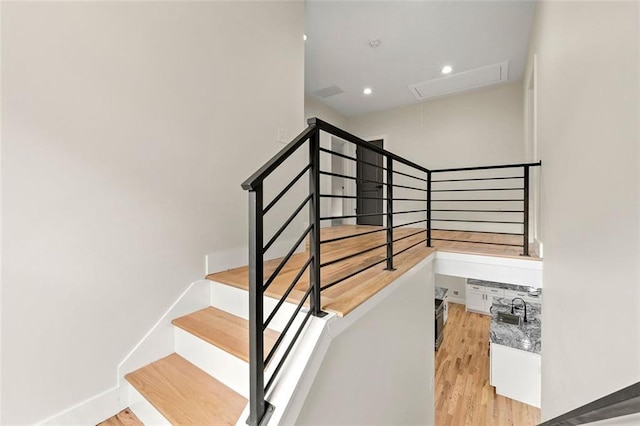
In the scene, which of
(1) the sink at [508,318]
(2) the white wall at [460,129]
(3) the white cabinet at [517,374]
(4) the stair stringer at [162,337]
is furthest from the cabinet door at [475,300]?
(4) the stair stringer at [162,337]

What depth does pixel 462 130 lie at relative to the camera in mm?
4816

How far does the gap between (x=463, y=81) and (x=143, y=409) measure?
5211 mm

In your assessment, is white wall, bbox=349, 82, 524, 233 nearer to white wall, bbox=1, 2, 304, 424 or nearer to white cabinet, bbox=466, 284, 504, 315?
white cabinet, bbox=466, 284, 504, 315

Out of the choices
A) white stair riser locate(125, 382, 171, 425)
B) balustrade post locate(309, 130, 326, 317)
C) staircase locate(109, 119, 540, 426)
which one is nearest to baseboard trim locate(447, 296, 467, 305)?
staircase locate(109, 119, 540, 426)

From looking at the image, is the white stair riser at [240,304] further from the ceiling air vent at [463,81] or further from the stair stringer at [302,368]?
the ceiling air vent at [463,81]

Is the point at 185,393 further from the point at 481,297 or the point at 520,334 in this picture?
the point at 481,297

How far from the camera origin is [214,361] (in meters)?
1.41

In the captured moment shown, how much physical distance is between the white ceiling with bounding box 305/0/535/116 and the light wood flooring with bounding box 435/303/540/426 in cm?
452

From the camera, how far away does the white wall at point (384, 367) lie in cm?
128

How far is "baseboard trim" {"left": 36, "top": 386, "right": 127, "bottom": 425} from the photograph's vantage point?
1.27 m

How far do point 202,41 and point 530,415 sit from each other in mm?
5404

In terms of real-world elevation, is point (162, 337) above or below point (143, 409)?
above

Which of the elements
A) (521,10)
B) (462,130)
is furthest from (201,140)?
(462,130)

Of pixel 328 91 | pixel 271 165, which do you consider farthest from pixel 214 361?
pixel 328 91
